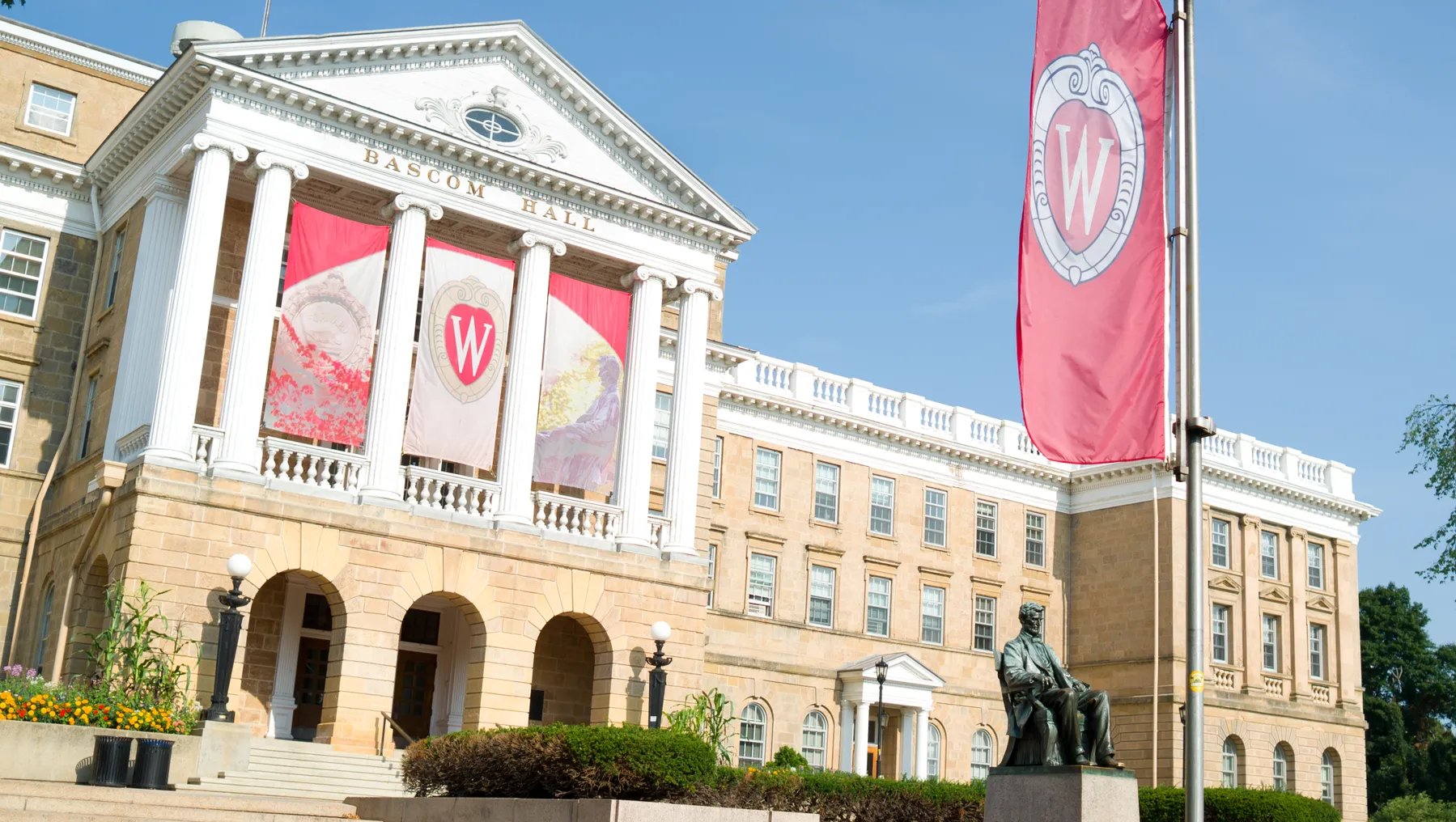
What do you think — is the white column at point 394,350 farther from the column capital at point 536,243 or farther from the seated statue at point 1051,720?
the seated statue at point 1051,720

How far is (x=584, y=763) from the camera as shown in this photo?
17797 millimetres

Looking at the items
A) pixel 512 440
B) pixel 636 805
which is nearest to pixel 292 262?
pixel 512 440

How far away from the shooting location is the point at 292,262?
2816 cm

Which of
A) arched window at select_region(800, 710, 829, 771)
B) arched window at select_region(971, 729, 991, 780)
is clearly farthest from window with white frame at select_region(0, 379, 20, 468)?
arched window at select_region(971, 729, 991, 780)

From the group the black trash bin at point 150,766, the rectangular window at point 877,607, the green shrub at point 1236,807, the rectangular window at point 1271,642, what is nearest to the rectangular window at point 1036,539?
the rectangular window at point 877,607

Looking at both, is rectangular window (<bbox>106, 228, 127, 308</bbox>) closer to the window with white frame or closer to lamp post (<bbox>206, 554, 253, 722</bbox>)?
the window with white frame

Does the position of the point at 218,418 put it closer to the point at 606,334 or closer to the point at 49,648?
the point at 49,648

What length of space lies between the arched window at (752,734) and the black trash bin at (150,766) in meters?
22.5

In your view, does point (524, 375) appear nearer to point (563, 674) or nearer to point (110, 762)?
point (563, 674)

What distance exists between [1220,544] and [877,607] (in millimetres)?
12621

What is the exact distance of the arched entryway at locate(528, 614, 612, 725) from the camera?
32625mm

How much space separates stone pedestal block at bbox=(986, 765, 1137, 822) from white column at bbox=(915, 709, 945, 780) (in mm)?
30023

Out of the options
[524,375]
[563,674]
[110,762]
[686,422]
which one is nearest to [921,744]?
[563,674]

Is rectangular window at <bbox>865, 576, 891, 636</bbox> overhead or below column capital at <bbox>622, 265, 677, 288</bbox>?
below
